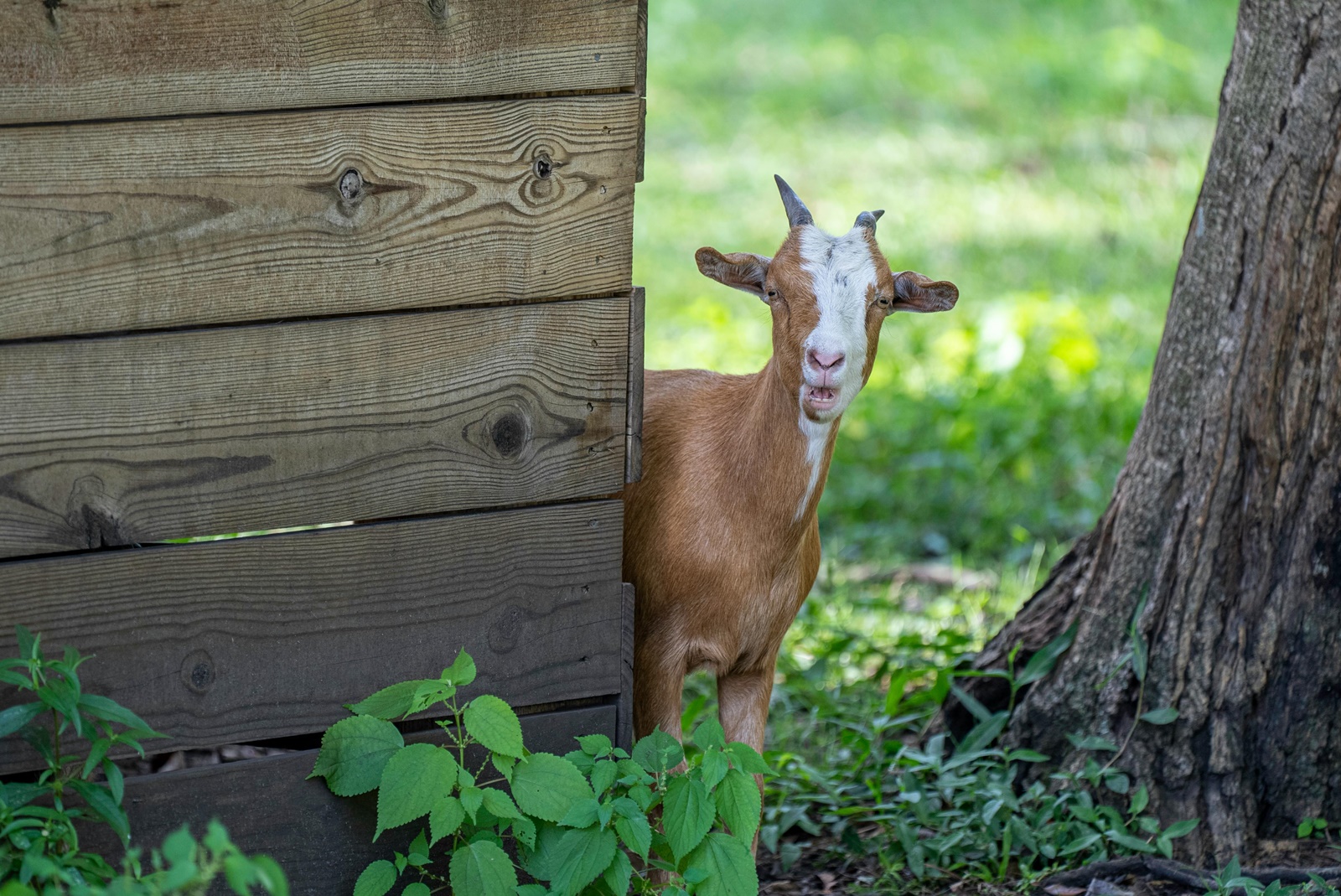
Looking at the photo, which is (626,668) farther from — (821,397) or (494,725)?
(821,397)

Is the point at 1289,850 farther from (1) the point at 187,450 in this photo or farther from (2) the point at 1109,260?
(2) the point at 1109,260

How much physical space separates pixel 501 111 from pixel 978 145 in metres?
8.63

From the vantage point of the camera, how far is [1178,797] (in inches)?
148

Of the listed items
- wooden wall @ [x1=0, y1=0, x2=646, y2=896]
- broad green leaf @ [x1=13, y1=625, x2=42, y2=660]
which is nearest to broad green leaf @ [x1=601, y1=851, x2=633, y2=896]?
wooden wall @ [x1=0, y1=0, x2=646, y2=896]

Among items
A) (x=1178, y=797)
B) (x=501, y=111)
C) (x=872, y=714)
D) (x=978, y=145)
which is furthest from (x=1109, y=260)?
(x=501, y=111)

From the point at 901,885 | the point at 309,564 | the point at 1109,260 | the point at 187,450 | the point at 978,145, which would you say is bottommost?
the point at 901,885

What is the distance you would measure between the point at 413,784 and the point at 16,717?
729 mm

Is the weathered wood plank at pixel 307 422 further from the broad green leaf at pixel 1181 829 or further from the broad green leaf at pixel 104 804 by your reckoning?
the broad green leaf at pixel 1181 829

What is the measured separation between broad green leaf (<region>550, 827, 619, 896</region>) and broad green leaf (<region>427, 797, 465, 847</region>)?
0.22 metres

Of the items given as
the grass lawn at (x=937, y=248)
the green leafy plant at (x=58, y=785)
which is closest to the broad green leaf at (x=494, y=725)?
the green leafy plant at (x=58, y=785)

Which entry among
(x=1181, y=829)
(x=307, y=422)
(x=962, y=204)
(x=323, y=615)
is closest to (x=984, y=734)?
(x=1181, y=829)

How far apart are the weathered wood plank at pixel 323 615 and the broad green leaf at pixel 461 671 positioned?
0.74ft

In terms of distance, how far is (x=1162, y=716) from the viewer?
3709mm

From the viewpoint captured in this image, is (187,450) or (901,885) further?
(901,885)
